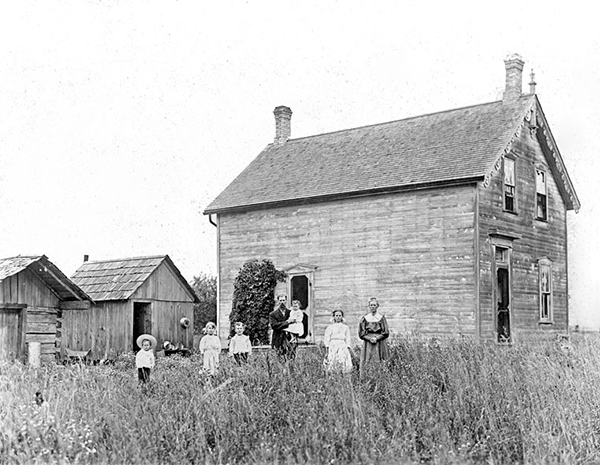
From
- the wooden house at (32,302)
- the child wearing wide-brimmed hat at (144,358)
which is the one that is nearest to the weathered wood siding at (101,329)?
the wooden house at (32,302)

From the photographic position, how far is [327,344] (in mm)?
14961

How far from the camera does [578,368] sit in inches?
468

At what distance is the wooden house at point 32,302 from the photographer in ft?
56.6

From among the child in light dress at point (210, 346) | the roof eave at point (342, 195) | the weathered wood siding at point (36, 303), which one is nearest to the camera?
the child in light dress at point (210, 346)

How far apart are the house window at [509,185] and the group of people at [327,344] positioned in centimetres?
897

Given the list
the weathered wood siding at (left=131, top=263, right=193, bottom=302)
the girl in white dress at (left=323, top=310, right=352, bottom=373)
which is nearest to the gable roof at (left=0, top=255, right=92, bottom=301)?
the girl in white dress at (left=323, top=310, right=352, bottom=373)

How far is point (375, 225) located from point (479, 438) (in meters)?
14.8

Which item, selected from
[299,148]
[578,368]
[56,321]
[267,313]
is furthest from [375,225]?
[578,368]

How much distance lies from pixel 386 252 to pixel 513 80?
6.65 m

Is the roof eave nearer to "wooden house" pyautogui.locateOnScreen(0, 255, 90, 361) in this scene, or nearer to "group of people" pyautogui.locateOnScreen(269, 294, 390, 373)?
"group of people" pyautogui.locateOnScreen(269, 294, 390, 373)

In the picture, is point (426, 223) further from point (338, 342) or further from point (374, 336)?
point (338, 342)

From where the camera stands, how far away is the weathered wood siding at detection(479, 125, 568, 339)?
22.2 m

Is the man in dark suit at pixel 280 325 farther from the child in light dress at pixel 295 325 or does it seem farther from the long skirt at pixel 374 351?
the long skirt at pixel 374 351

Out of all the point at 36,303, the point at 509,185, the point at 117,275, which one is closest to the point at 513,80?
the point at 509,185
